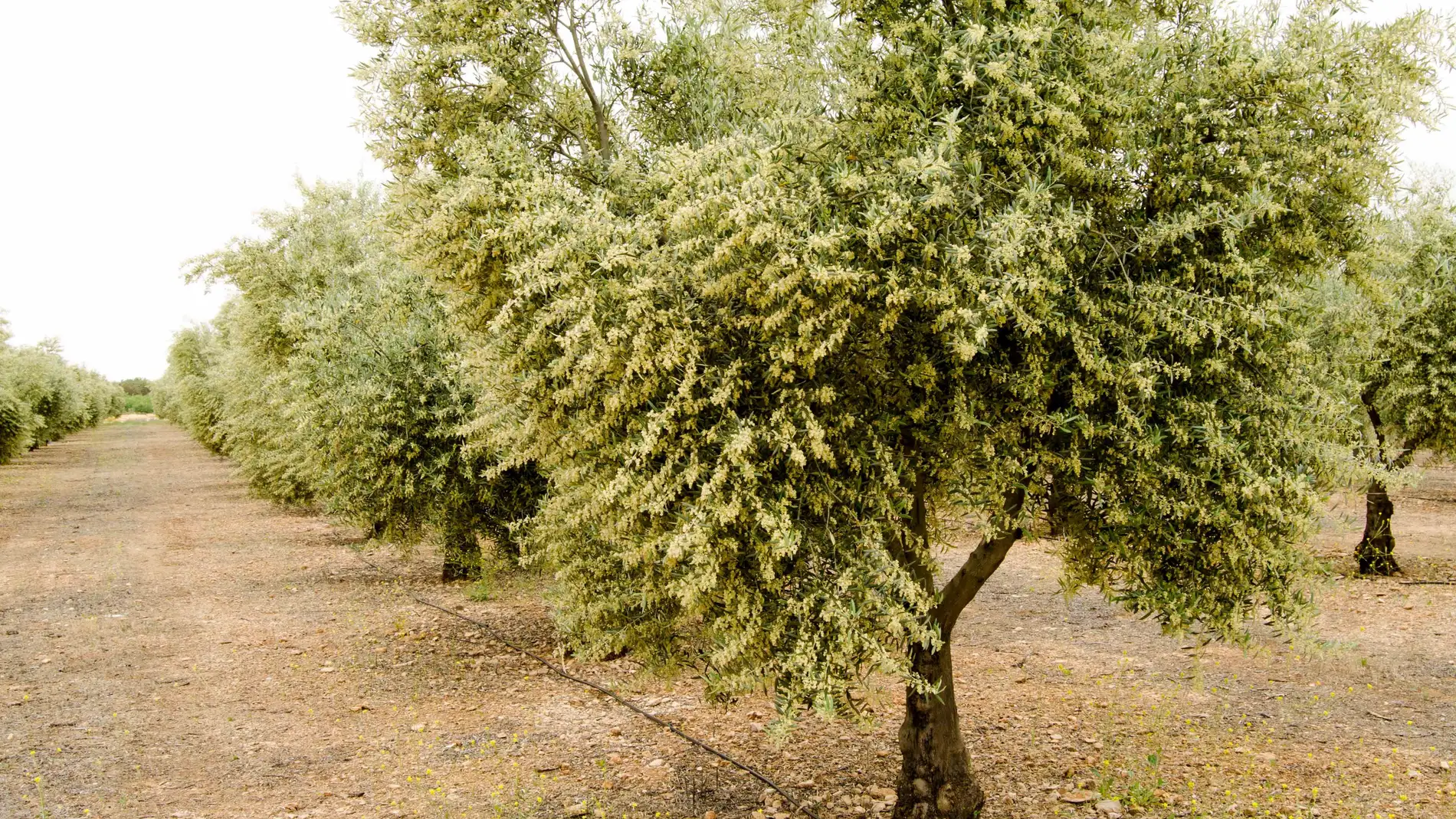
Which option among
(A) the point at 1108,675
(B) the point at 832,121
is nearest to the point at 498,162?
(B) the point at 832,121

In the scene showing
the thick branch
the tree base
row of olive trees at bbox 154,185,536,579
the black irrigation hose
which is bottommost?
the black irrigation hose

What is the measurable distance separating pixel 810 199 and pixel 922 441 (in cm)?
196

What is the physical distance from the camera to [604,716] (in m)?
11.6

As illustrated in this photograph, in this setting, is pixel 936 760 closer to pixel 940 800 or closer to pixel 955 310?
pixel 940 800

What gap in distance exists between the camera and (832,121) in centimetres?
697

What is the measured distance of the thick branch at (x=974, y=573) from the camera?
749 cm

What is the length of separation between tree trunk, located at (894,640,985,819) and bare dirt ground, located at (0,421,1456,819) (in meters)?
0.44

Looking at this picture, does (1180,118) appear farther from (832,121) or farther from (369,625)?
(369,625)

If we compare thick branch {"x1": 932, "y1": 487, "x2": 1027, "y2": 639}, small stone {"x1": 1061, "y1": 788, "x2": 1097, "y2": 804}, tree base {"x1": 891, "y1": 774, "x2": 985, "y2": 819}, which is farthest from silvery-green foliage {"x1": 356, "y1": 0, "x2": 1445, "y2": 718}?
small stone {"x1": 1061, "y1": 788, "x2": 1097, "y2": 804}

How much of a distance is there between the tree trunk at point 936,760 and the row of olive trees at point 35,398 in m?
44.1

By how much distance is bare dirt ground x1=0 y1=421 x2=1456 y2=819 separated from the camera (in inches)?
353

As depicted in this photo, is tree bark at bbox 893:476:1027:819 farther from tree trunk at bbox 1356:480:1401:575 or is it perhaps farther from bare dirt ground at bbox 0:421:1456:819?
tree trunk at bbox 1356:480:1401:575

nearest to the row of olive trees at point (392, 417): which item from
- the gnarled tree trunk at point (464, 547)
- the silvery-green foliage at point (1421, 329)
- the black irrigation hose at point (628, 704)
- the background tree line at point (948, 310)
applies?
the gnarled tree trunk at point (464, 547)

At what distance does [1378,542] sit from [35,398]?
63.8 meters
